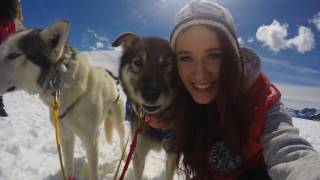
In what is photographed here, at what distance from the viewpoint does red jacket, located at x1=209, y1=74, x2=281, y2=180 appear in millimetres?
1903

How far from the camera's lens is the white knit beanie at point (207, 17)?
2.03m

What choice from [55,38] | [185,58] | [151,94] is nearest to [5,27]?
[55,38]

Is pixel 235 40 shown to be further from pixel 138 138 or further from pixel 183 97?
pixel 138 138

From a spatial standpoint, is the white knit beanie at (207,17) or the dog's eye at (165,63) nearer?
the white knit beanie at (207,17)

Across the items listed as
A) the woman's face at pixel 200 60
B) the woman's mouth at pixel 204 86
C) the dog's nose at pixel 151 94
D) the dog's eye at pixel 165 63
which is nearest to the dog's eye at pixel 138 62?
the dog's eye at pixel 165 63

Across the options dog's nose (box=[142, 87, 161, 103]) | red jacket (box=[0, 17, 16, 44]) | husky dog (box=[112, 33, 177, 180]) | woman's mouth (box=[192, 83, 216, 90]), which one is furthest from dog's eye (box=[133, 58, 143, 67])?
red jacket (box=[0, 17, 16, 44])

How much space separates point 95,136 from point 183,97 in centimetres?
114

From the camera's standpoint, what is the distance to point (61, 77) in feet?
9.37

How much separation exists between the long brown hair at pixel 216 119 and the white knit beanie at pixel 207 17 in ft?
0.14

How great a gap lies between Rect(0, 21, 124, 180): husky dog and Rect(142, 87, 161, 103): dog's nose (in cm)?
77

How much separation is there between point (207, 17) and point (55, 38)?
1.42 meters

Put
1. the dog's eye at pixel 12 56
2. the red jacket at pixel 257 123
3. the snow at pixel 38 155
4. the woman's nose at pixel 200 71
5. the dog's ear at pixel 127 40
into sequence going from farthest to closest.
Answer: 1. the snow at pixel 38 155
2. the dog's ear at pixel 127 40
3. the dog's eye at pixel 12 56
4. the woman's nose at pixel 200 71
5. the red jacket at pixel 257 123

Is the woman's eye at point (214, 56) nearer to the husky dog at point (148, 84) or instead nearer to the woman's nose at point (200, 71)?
the woman's nose at point (200, 71)

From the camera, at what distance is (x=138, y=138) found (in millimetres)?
2986
